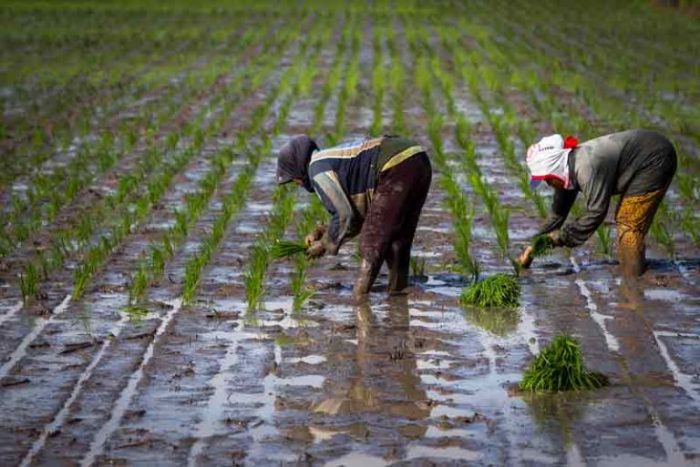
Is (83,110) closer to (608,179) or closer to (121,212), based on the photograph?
(121,212)

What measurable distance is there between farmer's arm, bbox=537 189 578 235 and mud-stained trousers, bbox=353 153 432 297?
827mm

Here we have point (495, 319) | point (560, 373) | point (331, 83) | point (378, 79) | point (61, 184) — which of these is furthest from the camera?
point (378, 79)

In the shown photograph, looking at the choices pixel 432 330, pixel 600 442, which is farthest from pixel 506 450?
pixel 432 330

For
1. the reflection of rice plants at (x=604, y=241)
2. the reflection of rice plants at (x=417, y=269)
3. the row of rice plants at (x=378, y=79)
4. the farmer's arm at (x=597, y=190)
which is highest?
the farmer's arm at (x=597, y=190)

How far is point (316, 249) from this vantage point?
8.41 m

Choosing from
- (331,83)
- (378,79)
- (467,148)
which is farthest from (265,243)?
(378,79)

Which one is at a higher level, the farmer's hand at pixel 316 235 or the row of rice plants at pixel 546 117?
the farmer's hand at pixel 316 235

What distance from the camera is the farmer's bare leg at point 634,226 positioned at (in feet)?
28.8

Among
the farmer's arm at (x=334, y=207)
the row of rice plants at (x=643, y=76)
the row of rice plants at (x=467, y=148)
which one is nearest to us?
the farmer's arm at (x=334, y=207)

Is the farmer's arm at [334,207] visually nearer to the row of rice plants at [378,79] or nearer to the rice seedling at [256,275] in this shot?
the rice seedling at [256,275]

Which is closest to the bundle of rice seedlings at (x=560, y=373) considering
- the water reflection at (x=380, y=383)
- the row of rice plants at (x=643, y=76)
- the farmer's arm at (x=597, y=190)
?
the water reflection at (x=380, y=383)

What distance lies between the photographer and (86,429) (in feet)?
19.8

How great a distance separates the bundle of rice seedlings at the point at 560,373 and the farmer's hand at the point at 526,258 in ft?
8.06

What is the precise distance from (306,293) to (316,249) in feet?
0.85
